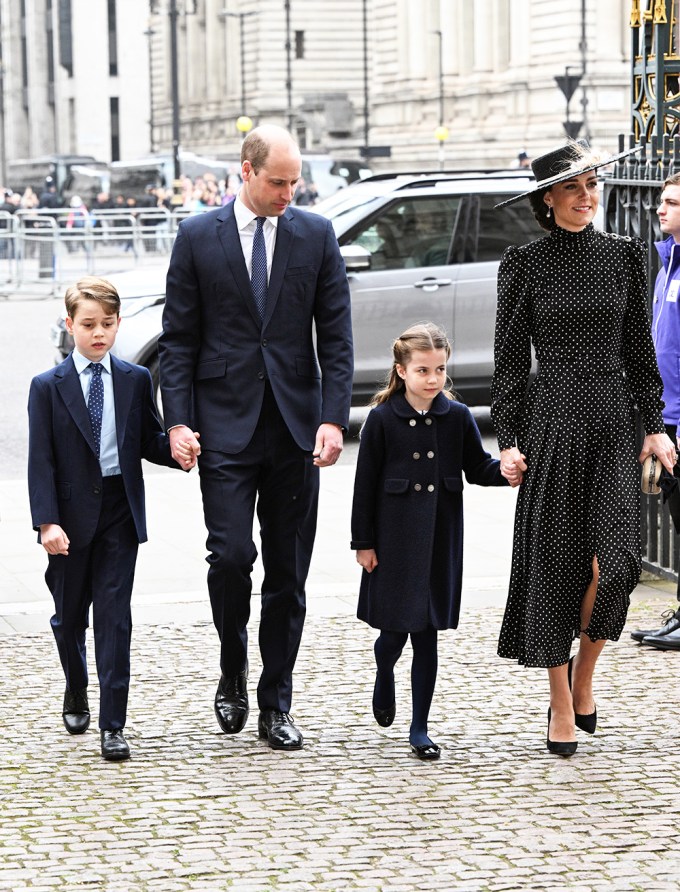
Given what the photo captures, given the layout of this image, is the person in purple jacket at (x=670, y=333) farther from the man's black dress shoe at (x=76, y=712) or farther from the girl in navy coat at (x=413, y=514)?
the man's black dress shoe at (x=76, y=712)

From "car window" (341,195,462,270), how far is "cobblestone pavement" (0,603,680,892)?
20.0 ft

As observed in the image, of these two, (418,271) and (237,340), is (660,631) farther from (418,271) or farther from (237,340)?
(418,271)

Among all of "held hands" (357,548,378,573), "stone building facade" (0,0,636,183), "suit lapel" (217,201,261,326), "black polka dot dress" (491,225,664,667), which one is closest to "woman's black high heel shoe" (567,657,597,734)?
"black polka dot dress" (491,225,664,667)

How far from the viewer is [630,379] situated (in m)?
5.35

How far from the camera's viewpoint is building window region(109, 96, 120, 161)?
10981 cm

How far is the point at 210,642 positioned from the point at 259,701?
1258 millimetres

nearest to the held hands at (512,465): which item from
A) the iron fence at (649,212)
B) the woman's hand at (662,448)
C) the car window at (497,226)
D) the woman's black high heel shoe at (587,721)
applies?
the woman's hand at (662,448)

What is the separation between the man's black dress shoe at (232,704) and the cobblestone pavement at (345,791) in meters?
0.07

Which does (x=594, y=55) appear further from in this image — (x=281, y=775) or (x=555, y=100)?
(x=281, y=775)

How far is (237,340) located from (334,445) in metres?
0.43

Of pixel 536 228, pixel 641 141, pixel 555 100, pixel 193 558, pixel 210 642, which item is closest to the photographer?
pixel 210 642

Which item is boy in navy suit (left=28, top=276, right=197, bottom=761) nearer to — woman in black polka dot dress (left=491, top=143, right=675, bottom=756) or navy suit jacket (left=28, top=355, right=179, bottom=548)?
navy suit jacket (left=28, top=355, right=179, bottom=548)

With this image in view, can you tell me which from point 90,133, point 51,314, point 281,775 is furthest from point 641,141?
point 90,133

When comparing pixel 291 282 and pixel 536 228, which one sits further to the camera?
pixel 536 228
